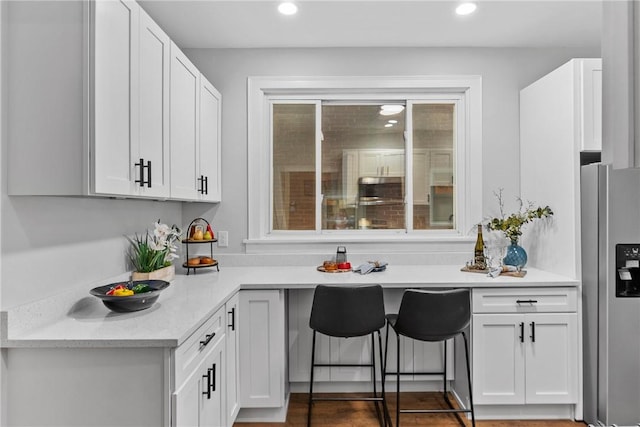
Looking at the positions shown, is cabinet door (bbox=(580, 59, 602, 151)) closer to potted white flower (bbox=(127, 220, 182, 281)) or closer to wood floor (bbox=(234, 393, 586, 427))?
wood floor (bbox=(234, 393, 586, 427))

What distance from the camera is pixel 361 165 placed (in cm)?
318

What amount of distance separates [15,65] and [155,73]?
1.94ft

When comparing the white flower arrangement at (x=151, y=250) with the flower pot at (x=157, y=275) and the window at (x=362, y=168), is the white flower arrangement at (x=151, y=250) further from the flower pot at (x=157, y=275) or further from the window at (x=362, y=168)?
the window at (x=362, y=168)

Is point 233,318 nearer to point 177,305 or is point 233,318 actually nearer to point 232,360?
point 232,360

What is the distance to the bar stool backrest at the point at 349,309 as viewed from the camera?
2.14 meters

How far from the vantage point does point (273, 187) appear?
3170 millimetres

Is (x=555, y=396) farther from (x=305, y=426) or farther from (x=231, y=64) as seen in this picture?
(x=231, y=64)

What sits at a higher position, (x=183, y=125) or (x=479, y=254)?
(x=183, y=125)

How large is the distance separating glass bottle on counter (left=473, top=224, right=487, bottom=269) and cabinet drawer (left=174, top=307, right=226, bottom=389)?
180 centimetres

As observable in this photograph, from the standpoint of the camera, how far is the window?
3158 mm

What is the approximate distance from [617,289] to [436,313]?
1.09 metres

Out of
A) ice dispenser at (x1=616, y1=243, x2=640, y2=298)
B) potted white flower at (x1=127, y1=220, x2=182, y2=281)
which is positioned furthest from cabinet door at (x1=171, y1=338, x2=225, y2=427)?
ice dispenser at (x1=616, y1=243, x2=640, y2=298)

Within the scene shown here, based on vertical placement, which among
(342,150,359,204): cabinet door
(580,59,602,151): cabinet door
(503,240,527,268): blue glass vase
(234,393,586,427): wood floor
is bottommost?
(234,393,586,427): wood floor

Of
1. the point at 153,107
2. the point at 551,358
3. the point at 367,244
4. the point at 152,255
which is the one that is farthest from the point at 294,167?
the point at 551,358
